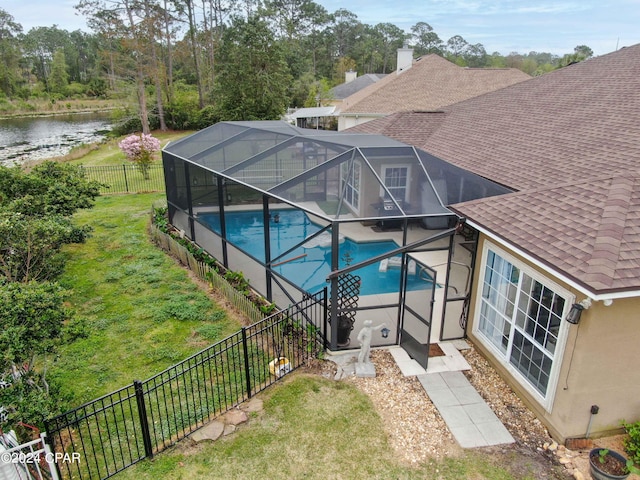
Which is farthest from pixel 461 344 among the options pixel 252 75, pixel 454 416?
pixel 252 75

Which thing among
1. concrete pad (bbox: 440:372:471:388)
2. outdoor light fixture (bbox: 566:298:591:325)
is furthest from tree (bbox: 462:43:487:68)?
outdoor light fixture (bbox: 566:298:591:325)

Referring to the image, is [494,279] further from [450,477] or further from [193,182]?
[193,182]

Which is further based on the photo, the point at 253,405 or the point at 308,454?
the point at 253,405

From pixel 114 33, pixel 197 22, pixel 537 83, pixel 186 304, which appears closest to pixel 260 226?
pixel 186 304

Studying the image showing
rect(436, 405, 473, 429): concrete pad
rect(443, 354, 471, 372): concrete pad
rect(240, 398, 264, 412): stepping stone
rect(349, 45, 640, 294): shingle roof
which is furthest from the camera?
rect(443, 354, 471, 372): concrete pad

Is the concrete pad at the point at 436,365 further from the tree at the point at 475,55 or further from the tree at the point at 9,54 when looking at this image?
the tree at the point at 475,55

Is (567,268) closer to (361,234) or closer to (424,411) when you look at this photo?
(424,411)

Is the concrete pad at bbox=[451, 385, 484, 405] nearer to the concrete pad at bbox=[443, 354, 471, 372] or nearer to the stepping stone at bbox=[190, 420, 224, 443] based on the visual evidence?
the concrete pad at bbox=[443, 354, 471, 372]
